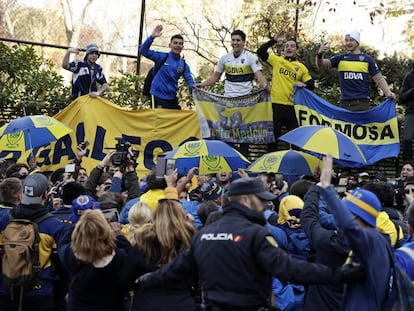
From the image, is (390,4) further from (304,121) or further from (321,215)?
(321,215)

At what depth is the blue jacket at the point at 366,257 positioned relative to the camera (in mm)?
5172

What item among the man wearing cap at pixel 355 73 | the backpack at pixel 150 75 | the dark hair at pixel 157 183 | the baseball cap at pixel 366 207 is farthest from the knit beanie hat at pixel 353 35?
the baseball cap at pixel 366 207

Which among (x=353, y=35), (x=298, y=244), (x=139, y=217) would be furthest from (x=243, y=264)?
(x=353, y=35)

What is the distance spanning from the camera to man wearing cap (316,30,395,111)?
13.0m

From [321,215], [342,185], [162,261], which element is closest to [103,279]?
[162,261]

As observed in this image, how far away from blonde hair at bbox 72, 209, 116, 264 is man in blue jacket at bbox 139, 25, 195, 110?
7.48 m

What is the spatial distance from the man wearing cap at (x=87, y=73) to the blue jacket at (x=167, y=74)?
815mm

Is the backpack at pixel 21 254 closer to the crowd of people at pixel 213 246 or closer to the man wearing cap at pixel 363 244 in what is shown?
→ the crowd of people at pixel 213 246

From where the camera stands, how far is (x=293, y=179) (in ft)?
34.0

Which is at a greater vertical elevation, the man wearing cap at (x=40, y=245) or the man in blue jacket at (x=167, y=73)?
the man in blue jacket at (x=167, y=73)

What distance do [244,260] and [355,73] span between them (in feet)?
27.1

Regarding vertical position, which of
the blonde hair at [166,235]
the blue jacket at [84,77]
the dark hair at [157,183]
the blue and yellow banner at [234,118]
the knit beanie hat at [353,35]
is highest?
the knit beanie hat at [353,35]

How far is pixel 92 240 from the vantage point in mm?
6129

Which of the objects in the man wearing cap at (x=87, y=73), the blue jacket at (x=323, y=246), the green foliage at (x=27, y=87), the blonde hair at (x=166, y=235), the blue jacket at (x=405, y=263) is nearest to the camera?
the blue jacket at (x=405, y=263)
